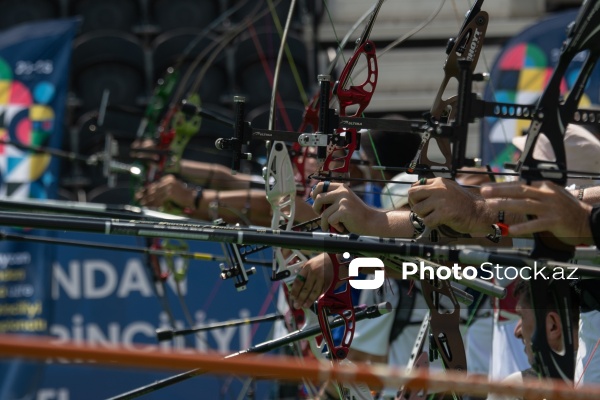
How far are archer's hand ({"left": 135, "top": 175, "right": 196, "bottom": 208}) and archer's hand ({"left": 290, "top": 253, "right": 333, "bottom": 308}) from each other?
82.5 inches

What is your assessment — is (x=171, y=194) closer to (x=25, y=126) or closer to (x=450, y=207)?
(x=25, y=126)

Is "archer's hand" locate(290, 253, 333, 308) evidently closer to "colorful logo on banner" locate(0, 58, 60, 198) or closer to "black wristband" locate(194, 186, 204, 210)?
"black wristband" locate(194, 186, 204, 210)

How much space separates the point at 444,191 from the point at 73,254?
4.78m

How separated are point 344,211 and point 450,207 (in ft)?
1.78

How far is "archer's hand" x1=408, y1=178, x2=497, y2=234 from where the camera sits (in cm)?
331

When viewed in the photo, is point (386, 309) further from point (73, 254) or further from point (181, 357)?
point (73, 254)

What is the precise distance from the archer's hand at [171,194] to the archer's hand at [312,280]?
82.5 inches

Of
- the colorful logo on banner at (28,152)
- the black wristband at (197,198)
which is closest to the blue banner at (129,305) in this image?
the colorful logo on banner at (28,152)

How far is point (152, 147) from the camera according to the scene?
669 centimetres

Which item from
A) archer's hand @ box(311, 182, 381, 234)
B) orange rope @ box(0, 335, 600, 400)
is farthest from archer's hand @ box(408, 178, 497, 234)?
orange rope @ box(0, 335, 600, 400)

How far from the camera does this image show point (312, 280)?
434 cm

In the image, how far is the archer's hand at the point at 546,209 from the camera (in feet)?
9.95

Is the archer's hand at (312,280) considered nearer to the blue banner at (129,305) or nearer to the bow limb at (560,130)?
the bow limb at (560,130)

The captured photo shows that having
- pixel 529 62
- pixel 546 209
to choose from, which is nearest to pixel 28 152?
pixel 529 62
